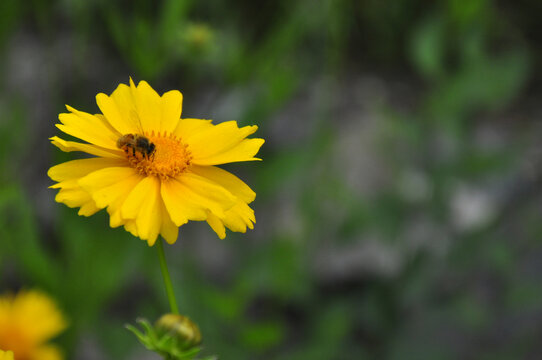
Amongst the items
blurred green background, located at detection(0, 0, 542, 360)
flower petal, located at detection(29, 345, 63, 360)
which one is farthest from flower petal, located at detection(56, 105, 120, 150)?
flower petal, located at detection(29, 345, 63, 360)

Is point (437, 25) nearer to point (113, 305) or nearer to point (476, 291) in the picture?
point (476, 291)

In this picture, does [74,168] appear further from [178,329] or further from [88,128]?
[178,329]

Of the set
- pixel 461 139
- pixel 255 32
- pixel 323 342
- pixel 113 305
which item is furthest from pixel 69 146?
pixel 255 32

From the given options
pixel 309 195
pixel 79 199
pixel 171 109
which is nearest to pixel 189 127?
pixel 171 109

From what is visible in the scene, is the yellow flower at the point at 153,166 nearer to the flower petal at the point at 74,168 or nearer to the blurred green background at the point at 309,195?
the flower petal at the point at 74,168

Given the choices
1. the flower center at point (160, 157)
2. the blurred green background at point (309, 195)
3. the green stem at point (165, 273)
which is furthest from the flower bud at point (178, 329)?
the blurred green background at point (309, 195)
